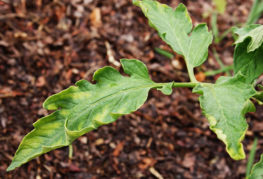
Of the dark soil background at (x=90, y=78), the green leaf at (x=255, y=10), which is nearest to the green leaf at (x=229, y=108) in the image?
the dark soil background at (x=90, y=78)

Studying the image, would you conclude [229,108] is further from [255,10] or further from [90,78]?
[255,10]

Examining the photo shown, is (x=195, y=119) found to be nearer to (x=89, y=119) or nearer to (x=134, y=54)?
(x=134, y=54)

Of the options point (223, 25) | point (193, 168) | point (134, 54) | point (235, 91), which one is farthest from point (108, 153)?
point (223, 25)

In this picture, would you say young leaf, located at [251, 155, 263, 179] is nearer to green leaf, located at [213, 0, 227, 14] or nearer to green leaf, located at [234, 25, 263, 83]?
green leaf, located at [234, 25, 263, 83]

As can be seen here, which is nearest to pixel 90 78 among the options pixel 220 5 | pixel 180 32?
pixel 180 32

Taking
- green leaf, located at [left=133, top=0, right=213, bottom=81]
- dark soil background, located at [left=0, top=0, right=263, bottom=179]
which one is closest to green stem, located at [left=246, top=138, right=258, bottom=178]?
dark soil background, located at [left=0, top=0, right=263, bottom=179]

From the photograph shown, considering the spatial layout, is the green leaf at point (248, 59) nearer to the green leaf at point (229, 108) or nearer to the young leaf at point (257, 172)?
the green leaf at point (229, 108)

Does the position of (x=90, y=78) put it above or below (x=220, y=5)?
below

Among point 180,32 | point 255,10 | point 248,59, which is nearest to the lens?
point 248,59
